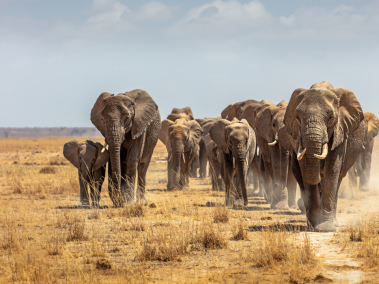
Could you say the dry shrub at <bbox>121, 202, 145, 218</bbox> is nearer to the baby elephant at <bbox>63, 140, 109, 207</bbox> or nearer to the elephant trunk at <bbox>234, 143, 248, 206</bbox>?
the baby elephant at <bbox>63, 140, 109, 207</bbox>

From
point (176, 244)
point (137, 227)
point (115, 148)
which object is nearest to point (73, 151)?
point (115, 148)

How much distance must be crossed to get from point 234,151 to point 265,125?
6.44 ft

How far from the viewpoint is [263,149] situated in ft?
49.1

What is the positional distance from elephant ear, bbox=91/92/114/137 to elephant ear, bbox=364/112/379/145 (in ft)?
31.6

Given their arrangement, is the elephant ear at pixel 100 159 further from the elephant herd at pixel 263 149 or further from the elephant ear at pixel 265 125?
the elephant ear at pixel 265 125

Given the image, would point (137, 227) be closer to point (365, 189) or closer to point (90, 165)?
point (90, 165)

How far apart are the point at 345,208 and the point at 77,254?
25.2 ft

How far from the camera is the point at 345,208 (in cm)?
1288

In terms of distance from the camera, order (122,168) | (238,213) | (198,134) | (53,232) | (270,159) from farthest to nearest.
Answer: (198,134) < (270,159) < (122,168) < (238,213) < (53,232)

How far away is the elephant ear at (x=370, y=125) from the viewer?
58.5ft

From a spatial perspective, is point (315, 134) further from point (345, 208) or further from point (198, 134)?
point (198, 134)

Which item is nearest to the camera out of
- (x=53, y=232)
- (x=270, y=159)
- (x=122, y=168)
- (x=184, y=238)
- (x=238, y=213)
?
(x=184, y=238)

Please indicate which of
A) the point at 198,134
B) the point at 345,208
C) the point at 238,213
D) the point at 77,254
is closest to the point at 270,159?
the point at 345,208

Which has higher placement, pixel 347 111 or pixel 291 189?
pixel 347 111
